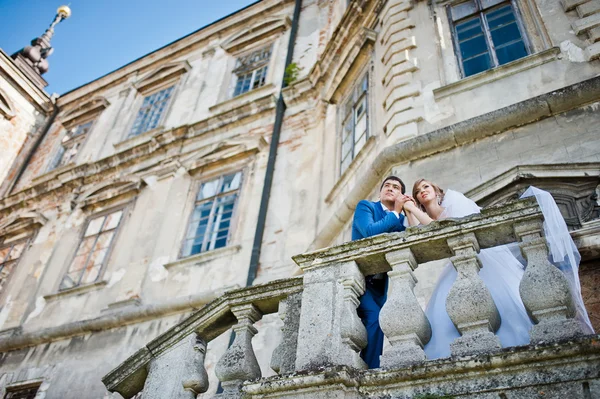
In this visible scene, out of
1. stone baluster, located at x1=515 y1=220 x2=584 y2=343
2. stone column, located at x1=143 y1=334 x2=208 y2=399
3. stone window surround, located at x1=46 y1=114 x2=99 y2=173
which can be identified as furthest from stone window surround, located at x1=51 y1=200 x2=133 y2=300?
stone baluster, located at x1=515 y1=220 x2=584 y2=343

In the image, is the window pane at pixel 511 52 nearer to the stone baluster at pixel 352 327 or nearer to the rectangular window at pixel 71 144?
the stone baluster at pixel 352 327

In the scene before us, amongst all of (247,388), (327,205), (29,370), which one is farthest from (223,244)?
(247,388)

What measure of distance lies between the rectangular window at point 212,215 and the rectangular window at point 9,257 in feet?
17.7

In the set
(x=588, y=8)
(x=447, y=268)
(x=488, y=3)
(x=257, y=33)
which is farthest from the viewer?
(x=257, y=33)

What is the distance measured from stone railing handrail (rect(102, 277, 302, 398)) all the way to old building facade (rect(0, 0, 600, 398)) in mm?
2067

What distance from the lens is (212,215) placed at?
10773 mm

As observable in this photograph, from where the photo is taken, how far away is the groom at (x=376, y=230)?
322cm

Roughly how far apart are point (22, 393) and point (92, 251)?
3.22 m

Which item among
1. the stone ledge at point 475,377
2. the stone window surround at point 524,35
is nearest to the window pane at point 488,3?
the stone window surround at point 524,35

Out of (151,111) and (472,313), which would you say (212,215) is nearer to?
(151,111)

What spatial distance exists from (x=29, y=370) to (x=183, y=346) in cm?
787

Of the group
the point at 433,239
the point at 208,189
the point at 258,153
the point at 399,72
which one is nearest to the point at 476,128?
the point at 399,72

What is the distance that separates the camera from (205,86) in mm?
14625

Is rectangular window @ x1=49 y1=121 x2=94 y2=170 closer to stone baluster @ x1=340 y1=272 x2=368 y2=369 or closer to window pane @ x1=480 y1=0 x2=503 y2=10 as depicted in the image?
window pane @ x1=480 y1=0 x2=503 y2=10
